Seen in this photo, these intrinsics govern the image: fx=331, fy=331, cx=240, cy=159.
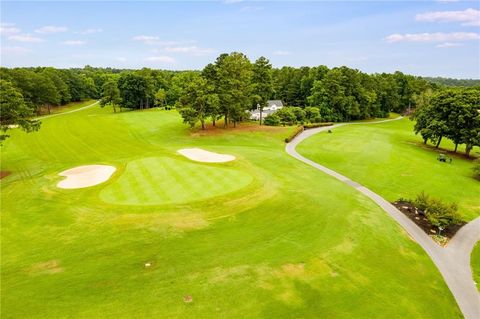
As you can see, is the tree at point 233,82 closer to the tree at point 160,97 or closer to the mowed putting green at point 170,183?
the mowed putting green at point 170,183

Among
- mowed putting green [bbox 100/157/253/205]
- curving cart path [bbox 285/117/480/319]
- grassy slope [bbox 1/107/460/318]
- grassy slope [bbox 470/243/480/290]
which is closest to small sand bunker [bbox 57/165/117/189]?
grassy slope [bbox 1/107/460/318]

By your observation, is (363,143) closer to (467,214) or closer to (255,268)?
(467,214)

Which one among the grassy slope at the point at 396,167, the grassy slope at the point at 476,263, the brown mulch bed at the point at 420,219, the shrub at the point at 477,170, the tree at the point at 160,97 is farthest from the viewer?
the tree at the point at 160,97

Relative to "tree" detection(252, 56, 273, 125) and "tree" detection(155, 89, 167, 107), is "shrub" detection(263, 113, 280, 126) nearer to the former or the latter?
"tree" detection(252, 56, 273, 125)

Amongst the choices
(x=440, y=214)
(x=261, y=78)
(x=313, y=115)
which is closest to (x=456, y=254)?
(x=440, y=214)

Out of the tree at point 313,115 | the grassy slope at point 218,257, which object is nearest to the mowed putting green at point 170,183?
the grassy slope at point 218,257
